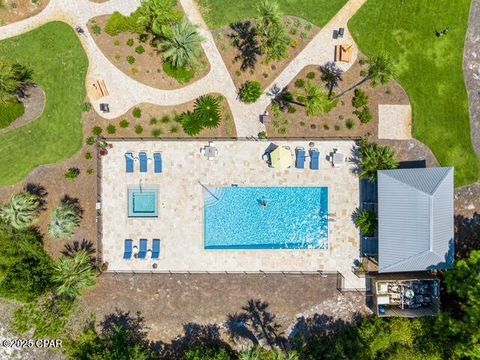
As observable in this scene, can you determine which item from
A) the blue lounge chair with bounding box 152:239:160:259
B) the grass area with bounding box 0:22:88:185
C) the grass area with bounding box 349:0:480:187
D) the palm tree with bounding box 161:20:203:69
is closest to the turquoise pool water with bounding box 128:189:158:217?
the blue lounge chair with bounding box 152:239:160:259

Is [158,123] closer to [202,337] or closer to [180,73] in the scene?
[180,73]

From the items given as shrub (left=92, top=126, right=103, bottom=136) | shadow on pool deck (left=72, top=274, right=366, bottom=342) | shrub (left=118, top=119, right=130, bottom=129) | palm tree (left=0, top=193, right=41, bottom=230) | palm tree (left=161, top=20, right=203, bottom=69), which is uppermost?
palm tree (left=161, top=20, right=203, bottom=69)

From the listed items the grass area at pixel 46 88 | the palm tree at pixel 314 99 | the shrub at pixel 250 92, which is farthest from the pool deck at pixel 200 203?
the grass area at pixel 46 88

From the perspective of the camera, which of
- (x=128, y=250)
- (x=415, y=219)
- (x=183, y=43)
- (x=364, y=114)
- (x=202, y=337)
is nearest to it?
(x=415, y=219)

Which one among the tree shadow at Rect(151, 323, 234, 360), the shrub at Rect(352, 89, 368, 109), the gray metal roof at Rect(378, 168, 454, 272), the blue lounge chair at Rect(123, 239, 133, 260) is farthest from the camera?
the tree shadow at Rect(151, 323, 234, 360)

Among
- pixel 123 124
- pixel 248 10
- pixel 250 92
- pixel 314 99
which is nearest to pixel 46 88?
pixel 123 124

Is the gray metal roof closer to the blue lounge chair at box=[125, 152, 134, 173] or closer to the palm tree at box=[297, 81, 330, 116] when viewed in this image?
the palm tree at box=[297, 81, 330, 116]
